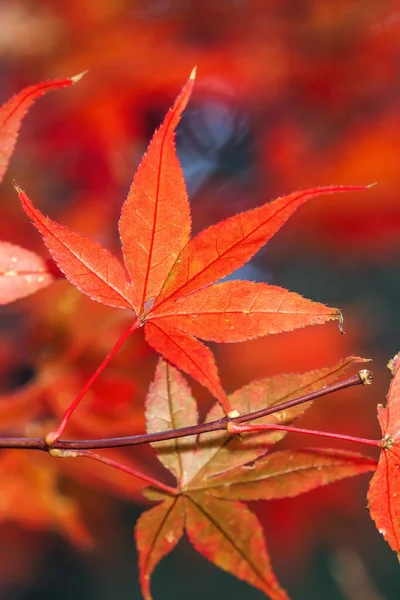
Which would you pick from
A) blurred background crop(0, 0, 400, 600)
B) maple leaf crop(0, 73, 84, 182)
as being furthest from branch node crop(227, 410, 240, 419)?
blurred background crop(0, 0, 400, 600)

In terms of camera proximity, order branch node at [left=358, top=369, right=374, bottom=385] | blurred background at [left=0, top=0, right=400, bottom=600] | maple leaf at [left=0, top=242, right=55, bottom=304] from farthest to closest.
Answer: blurred background at [left=0, top=0, right=400, bottom=600] < maple leaf at [left=0, top=242, right=55, bottom=304] < branch node at [left=358, top=369, right=374, bottom=385]

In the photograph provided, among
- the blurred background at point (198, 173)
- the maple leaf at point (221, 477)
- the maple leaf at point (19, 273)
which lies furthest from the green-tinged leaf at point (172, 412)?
the blurred background at point (198, 173)

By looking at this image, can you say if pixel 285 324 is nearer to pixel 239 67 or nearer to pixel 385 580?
pixel 239 67

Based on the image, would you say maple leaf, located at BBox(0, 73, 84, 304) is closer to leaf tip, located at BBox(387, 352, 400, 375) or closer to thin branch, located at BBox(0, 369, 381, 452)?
thin branch, located at BBox(0, 369, 381, 452)

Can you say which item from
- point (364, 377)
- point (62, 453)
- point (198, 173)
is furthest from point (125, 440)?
point (198, 173)

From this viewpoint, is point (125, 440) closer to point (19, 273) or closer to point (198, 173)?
point (19, 273)

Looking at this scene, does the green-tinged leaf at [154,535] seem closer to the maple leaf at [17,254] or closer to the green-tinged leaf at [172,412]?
the green-tinged leaf at [172,412]

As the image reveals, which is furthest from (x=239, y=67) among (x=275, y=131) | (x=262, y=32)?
(x=275, y=131)

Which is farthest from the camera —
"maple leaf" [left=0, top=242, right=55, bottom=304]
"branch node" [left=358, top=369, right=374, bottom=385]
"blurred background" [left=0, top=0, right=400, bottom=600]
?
"blurred background" [left=0, top=0, right=400, bottom=600]
